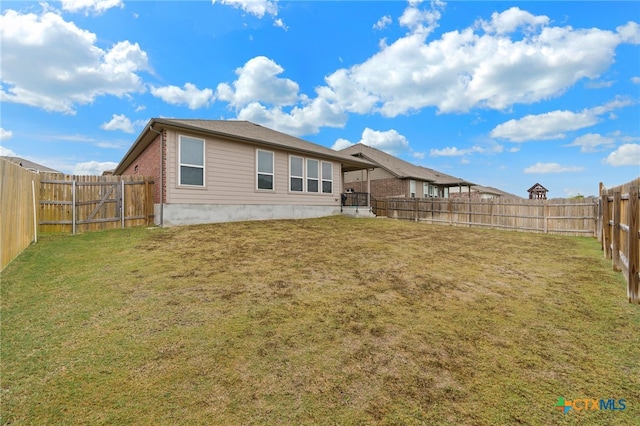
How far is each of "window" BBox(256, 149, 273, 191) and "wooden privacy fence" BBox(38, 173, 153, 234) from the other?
4.47m

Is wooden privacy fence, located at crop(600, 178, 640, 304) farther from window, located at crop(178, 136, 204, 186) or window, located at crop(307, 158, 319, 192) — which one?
window, located at crop(178, 136, 204, 186)

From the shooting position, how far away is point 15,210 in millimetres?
6219

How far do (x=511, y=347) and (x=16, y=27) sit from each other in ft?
48.5

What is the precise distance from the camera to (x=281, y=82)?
1844 cm

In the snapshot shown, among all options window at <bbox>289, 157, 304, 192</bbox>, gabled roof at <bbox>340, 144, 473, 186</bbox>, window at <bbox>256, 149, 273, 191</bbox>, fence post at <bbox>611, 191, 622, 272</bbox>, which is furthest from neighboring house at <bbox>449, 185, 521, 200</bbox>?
fence post at <bbox>611, 191, 622, 272</bbox>

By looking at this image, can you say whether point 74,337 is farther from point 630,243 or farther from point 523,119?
point 523,119

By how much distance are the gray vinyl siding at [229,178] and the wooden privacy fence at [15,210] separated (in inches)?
140

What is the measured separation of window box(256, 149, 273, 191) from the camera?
12727 mm

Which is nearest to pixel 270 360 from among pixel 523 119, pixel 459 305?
pixel 459 305

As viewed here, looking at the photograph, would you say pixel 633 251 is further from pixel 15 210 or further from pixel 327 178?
pixel 327 178

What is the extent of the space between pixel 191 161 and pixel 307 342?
9592 mm

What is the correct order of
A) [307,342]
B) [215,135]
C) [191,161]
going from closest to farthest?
[307,342] < [191,161] < [215,135]

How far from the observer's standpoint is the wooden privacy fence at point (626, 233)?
4.38 meters

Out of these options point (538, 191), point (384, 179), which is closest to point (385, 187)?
point (384, 179)
